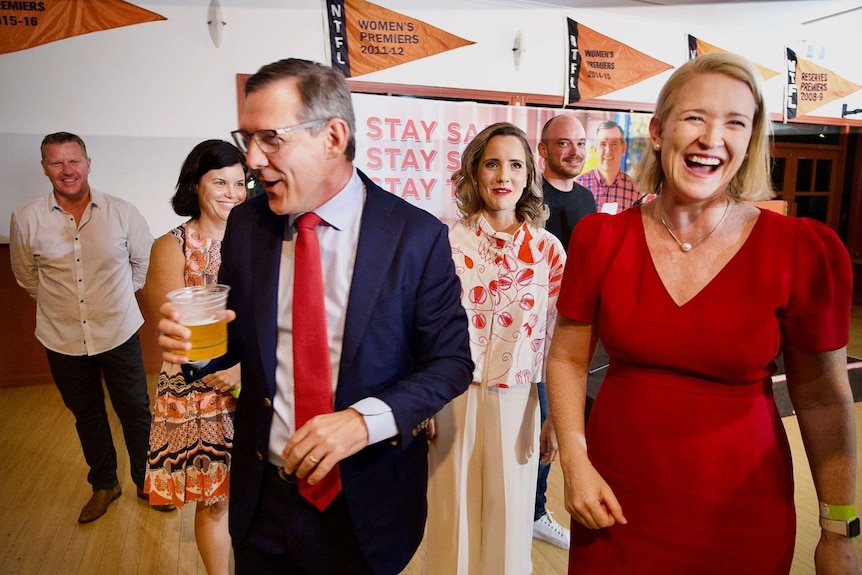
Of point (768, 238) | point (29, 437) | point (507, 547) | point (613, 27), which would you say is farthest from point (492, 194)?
point (613, 27)

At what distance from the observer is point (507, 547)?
188cm

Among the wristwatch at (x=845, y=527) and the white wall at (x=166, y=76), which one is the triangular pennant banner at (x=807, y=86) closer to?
the white wall at (x=166, y=76)

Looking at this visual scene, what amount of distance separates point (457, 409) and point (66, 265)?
220cm

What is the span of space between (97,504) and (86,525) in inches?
4.1

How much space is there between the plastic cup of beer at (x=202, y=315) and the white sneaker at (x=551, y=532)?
5.96ft

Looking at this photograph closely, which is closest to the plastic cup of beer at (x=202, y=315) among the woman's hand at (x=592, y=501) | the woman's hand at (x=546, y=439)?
the woman's hand at (x=592, y=501)

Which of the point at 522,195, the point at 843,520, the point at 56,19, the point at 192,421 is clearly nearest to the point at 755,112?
the point at 843,520

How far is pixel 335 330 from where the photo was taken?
1.18 metres

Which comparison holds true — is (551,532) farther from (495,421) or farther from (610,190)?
(610,190)

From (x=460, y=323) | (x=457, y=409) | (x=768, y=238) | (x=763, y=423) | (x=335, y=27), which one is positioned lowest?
(x=457, y=409)

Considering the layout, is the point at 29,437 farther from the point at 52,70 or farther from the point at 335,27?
the point at 335,27

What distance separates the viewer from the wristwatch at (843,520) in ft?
3.36

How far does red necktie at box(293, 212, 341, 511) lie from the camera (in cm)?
116

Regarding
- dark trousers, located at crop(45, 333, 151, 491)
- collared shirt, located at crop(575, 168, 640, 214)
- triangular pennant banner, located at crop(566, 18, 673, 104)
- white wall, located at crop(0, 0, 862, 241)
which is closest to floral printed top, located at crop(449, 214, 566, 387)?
dark trousers, located at crop(45, 333, 151, 491)
